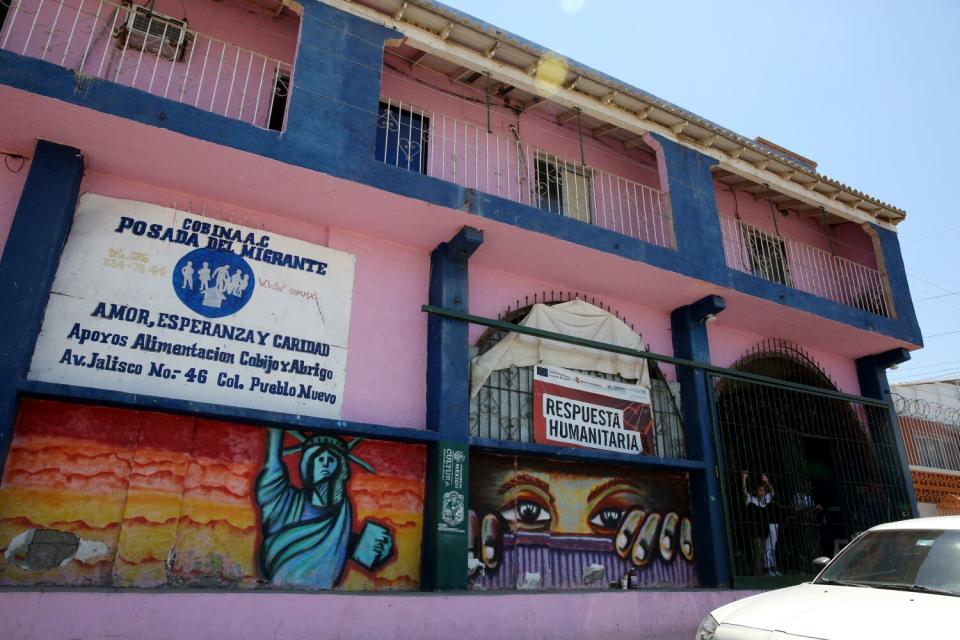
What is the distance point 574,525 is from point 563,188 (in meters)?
4.87

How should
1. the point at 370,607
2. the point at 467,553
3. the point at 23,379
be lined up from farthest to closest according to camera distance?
the point at 467,553 → the point at 370,607 → the point at 23,379

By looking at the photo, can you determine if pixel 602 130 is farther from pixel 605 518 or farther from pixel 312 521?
pixel 312 521

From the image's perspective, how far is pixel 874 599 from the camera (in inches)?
142

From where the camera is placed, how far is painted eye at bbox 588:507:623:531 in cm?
848

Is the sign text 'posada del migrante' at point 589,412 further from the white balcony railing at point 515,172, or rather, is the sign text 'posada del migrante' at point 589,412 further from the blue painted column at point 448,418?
the white balcony railing at point 515,172

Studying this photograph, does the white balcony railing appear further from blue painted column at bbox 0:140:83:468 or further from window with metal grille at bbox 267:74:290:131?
blue painted column at bbox 0:140:83:468

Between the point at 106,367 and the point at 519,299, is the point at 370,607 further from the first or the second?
the point at 519,299

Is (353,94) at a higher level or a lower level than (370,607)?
higher

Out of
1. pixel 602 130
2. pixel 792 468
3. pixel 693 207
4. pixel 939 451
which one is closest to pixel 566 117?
pixel 602 130

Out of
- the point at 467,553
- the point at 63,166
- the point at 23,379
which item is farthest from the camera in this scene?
the point at 467,553

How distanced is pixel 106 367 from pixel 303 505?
2.32 meters

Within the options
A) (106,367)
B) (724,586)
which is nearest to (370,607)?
(106,367)

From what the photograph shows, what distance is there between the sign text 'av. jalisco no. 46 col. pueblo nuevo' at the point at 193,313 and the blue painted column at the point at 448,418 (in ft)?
3.54

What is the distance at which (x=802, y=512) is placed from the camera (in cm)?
985
